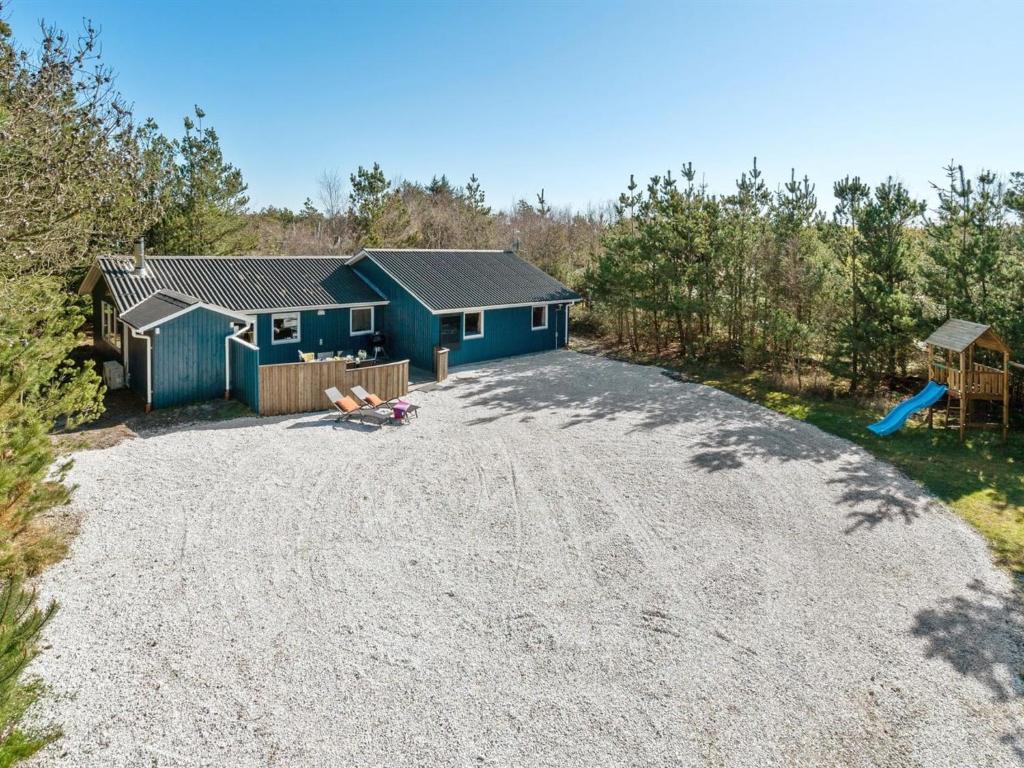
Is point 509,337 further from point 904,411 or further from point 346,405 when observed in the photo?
point 904,411

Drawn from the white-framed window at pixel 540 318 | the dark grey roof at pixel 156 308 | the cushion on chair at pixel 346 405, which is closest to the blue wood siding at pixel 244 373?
the dark grey roof at pixel 156 308

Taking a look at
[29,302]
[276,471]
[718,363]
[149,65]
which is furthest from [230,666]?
[718,363]

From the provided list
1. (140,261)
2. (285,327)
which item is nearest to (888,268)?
(285,327)

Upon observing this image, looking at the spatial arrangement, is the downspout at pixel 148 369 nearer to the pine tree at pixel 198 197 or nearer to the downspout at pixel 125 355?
the downspout at pixel 125 355

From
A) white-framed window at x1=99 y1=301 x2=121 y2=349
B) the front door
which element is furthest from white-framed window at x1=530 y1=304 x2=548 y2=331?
white-framed window at x1=99 y1=301 x2=121 y2=349

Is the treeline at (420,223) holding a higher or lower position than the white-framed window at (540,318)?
higher

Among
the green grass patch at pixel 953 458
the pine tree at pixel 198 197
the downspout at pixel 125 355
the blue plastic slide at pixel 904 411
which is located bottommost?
the green grass patch at pixel 953 458
